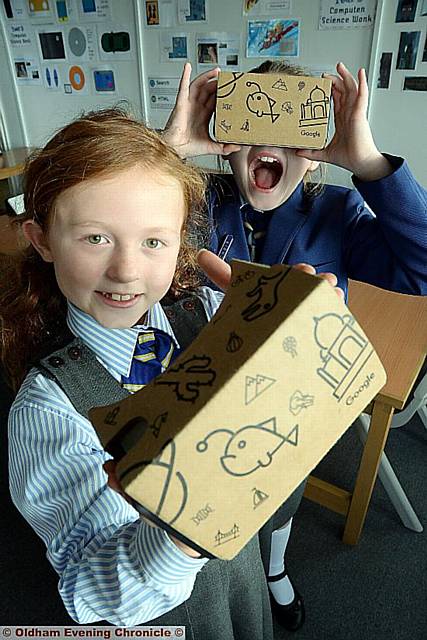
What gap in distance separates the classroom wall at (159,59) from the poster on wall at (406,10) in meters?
0.02

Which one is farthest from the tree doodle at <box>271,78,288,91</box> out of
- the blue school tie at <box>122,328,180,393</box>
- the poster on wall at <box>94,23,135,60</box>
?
the poster on wall at <box>94,23,135,60</box>

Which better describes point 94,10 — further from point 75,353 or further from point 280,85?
point 75,353

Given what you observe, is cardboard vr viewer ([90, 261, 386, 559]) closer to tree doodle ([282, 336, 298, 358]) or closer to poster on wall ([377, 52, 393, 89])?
tree doodle ([282, 336, 298, 358])

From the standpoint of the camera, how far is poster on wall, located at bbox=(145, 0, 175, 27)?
2.44 meters

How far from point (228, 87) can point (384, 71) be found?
1.49 metres

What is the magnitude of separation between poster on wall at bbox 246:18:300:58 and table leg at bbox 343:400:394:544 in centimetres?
185

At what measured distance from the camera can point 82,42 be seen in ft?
9.13

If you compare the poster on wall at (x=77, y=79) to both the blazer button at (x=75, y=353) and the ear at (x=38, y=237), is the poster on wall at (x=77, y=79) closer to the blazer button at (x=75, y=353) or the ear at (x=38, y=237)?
the ear at (x=38, y=237)

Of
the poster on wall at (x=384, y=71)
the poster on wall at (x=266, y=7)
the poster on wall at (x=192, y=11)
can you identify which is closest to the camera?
the poster on wall at (x=384, y=71)

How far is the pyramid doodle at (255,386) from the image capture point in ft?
1.15

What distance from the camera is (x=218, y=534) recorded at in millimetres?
363

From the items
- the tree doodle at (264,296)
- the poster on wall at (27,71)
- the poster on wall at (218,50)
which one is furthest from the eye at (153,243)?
the poster on wall at (27,71)

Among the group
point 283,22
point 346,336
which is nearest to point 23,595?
point 346,336

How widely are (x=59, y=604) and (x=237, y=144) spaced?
94 cm
